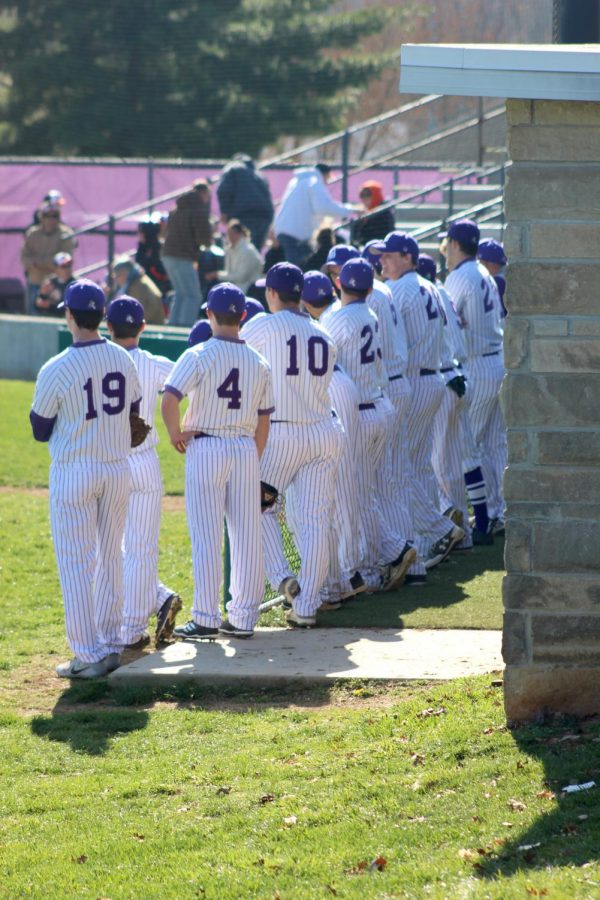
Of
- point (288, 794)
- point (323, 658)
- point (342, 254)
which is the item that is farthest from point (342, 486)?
point (288, 794)

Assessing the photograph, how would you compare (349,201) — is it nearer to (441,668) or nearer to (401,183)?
(401,183)

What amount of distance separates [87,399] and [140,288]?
11.0 meters

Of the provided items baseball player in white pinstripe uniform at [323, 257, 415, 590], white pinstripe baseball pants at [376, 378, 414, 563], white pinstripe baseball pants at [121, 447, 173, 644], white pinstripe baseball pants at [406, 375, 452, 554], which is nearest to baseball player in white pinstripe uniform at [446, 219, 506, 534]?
white pinstripe baseball pants at [406, 375, 452, 554]

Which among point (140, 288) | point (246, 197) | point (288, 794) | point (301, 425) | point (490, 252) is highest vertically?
point (246, 197)

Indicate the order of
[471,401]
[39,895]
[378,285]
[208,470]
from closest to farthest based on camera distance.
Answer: [39,895] → [208,470] → [378,285] → [471,401]

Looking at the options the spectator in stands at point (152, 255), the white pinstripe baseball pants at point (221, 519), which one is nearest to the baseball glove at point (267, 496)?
the white pinstripe baseball pants at point (221, 519)

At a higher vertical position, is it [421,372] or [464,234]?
[464,234]

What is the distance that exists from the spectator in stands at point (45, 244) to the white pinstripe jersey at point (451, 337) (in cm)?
1118

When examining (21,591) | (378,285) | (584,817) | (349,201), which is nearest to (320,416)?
(378,285)

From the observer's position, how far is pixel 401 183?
23484 mm

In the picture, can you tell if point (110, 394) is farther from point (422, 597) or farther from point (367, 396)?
point (422, 597)

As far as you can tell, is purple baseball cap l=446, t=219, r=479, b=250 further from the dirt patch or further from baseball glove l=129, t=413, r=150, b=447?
the dirt patch

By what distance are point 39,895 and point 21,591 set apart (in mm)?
5323

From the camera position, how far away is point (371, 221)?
1628 cm
